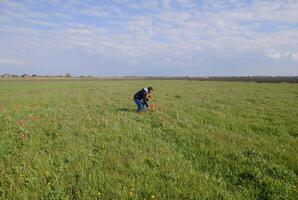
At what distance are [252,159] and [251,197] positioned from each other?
203 cm

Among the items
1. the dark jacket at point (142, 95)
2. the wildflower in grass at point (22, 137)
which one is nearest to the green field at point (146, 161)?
the wildflower in grass at point (22, 137)

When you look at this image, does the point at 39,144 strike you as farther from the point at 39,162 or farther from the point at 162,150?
the point at 162,150

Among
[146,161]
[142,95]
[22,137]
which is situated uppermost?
[142,95]

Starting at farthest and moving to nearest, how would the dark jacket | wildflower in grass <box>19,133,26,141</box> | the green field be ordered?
the dark jacket → wildflower in grass <box>19,133,26,141</box> → the green field

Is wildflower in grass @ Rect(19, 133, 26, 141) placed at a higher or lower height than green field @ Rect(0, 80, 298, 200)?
higher

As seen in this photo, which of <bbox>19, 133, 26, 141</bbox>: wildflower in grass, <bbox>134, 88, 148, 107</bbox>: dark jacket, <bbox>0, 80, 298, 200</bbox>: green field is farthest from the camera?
<bbox>134, 88, 148, 107</bbox>: dark jacket

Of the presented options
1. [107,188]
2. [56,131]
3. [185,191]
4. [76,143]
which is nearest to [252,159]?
[185,191]

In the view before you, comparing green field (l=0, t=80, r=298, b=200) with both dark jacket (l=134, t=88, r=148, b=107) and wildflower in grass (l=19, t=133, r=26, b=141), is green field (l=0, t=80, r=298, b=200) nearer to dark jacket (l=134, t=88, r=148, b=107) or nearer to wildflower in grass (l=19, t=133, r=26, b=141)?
wildflower in grass (l=19, t=133, r=26, b=141)

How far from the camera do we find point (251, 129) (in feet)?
36.1

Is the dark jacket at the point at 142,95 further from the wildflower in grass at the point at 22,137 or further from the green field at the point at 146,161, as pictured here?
the wildflower in grass at the point at 22,137

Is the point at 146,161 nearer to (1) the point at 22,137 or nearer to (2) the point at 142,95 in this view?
(1) the point at 22,137

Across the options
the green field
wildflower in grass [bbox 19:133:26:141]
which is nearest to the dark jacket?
the green field

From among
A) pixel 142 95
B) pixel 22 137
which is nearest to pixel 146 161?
pixel 22 137

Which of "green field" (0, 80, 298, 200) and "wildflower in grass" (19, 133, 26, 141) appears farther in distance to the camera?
"wildflower in grass" (19, 133, 26, 141)
